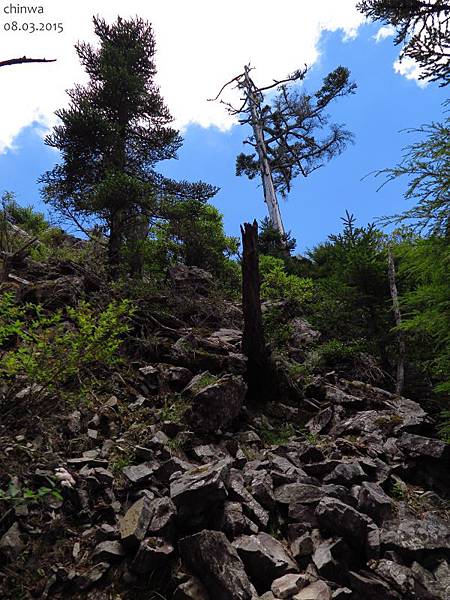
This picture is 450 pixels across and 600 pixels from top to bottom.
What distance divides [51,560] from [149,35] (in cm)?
1925

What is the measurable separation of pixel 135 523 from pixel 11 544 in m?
1.07

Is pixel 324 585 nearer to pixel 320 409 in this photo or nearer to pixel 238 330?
pixel 320 409

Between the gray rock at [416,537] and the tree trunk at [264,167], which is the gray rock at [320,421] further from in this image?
the tree trunk at [264,167]

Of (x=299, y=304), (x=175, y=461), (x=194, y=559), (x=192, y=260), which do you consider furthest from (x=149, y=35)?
(x=194, y=559)

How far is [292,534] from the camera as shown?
13.5 feet

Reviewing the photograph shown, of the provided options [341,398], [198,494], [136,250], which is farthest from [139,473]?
[136,250]

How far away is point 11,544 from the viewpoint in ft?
11.2

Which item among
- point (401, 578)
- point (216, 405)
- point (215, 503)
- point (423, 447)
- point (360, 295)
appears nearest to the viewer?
point (401, 578)

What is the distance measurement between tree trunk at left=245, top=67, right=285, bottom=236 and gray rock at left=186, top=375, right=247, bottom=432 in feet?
54.8

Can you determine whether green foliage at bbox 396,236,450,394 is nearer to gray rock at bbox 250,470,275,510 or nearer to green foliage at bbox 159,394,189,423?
gray rock at bbox 250,470,275,510

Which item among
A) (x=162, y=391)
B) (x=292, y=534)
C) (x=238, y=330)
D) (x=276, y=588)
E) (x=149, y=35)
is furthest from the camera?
(x=149, y=35)

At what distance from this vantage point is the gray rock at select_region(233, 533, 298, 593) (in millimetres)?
3514

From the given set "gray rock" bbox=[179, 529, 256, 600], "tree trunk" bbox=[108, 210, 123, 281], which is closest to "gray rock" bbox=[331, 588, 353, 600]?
"gray rock" bbox=[179, 529, 256, 600]

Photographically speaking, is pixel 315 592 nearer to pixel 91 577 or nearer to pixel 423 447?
pixel 91 577
